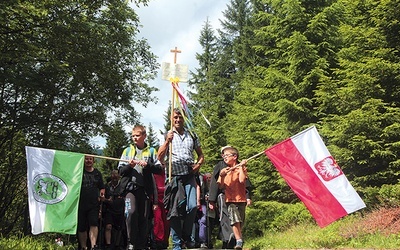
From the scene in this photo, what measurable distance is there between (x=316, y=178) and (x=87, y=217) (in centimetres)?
389

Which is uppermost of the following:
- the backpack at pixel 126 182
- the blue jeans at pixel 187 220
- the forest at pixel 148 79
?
the forest at pixel 148 79

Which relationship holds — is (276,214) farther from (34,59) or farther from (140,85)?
(34,59)

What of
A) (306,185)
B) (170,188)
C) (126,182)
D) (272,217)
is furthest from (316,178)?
(272,217)

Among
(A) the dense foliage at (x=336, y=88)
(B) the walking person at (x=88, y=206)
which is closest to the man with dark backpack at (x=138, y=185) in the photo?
(B) the walking person at (x=88, y=206)

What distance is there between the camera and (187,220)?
634 cm

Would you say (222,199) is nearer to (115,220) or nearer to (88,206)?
(115,220)

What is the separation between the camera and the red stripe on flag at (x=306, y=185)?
6.76m

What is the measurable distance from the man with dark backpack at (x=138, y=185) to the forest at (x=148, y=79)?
5298 mm

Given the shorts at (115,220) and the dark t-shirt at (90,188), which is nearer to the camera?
the dark t-shirt at (90,188)

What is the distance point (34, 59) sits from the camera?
471 inches

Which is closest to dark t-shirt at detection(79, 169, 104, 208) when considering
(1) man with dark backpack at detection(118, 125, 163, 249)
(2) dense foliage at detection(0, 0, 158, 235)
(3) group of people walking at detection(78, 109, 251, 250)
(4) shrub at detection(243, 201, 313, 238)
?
(3) group of people walking at detection(78, 109, 251, 250)

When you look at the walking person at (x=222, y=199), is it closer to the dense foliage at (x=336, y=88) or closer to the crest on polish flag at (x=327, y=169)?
the crest on polish flag at (x=327, y=169)

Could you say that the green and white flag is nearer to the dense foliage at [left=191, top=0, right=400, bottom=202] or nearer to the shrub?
the dense foliage at [left=191, top=0, right=400, bottom=202]

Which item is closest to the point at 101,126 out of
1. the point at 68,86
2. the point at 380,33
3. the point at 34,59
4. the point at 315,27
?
the point at 68,86
